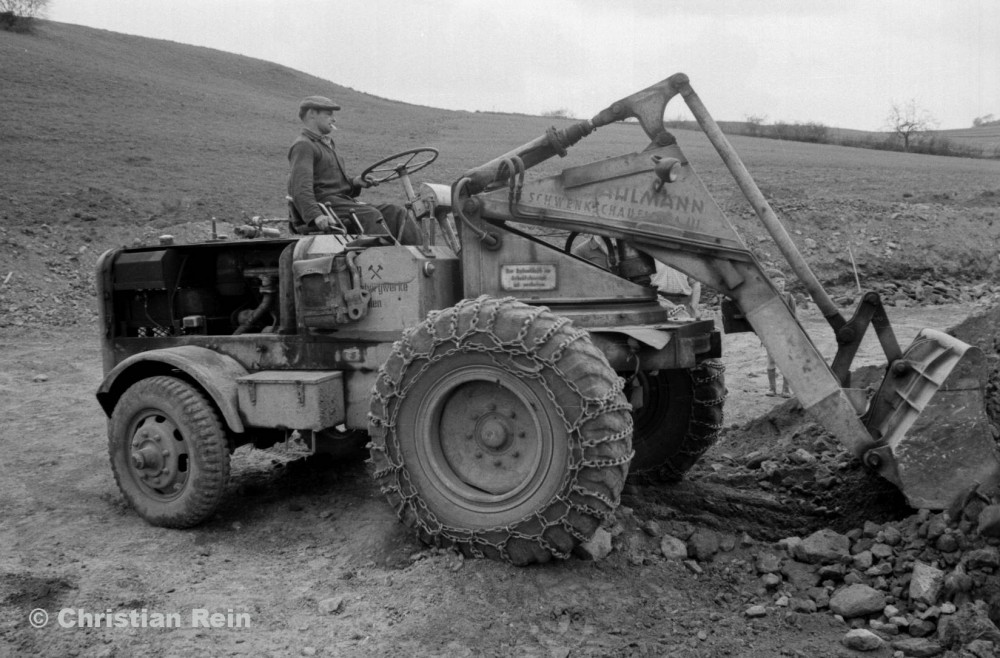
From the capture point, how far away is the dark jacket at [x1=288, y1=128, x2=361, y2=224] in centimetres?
664

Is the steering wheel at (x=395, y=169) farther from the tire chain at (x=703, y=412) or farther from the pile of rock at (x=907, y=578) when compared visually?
the pile of rock at (x=907, y=578)

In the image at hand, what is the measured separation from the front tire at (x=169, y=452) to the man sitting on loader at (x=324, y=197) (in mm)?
1465

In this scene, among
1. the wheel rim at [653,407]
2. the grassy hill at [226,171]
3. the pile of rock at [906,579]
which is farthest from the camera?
the grassy hill at [226,171]

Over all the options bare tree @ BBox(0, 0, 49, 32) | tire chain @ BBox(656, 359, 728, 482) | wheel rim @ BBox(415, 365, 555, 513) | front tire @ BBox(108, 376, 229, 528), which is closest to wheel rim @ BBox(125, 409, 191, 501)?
front tire @ BBox(108, 376, 229, 528)

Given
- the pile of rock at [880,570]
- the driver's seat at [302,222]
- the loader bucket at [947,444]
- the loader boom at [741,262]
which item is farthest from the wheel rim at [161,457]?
the loader bucket at [947,444]

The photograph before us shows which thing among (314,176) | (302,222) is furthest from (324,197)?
(302,222)

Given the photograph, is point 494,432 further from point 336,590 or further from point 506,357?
point 336,590

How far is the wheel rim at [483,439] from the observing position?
4.86 meters

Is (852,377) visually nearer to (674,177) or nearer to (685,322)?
(685,322)

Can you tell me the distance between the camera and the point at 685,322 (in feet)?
18.5

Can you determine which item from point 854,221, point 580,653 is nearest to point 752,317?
point 580,653

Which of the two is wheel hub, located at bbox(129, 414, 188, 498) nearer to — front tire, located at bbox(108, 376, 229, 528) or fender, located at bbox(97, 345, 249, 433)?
front tire, located at bbox(108, 376, 229, 528)

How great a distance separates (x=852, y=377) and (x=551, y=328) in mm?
4214

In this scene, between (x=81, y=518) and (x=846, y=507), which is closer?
(x=846, y=507)
